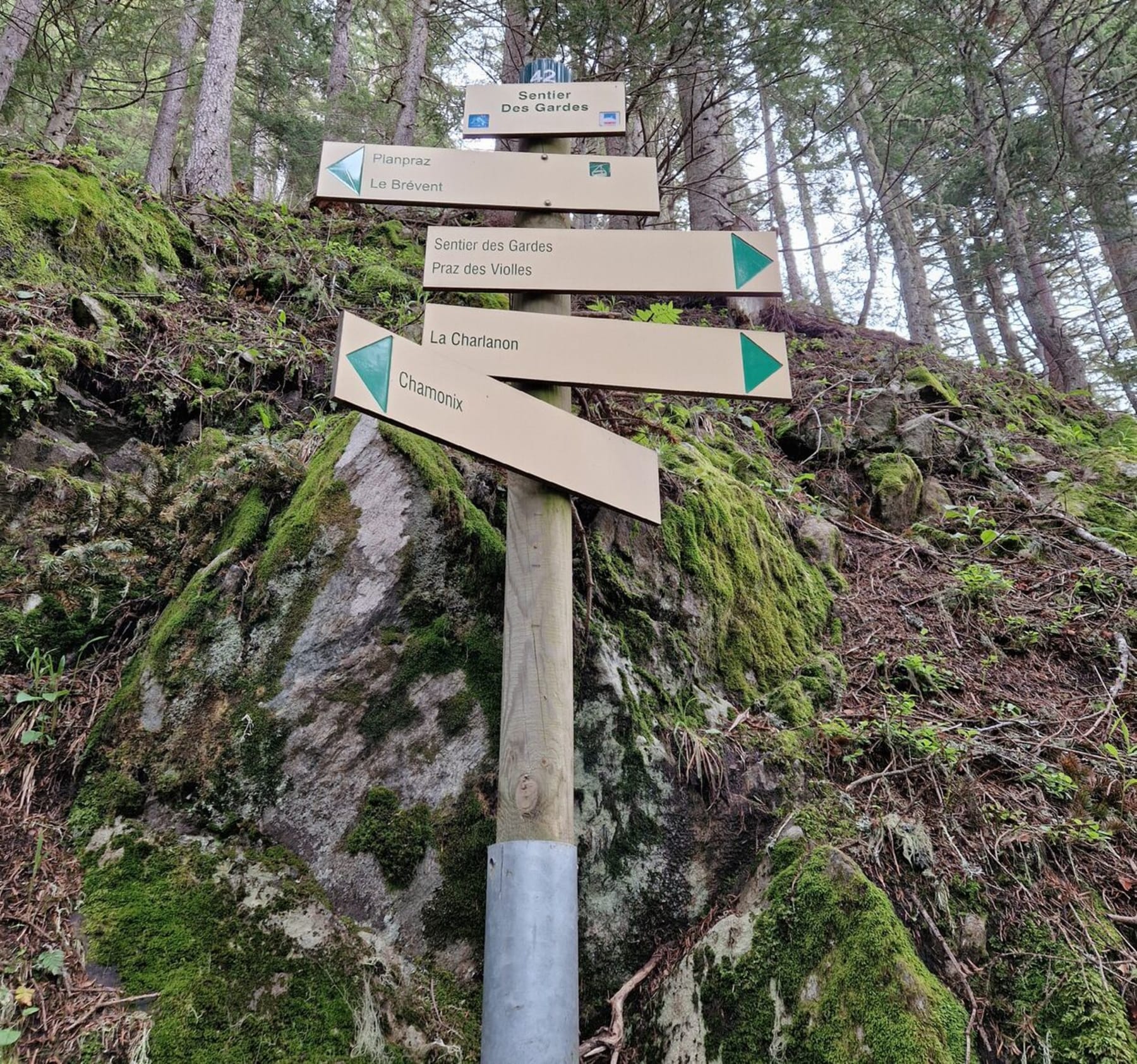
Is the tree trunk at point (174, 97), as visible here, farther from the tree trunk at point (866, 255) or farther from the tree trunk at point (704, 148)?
the tree trunk at point (866, 255)

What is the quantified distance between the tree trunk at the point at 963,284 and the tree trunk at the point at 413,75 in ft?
38.1

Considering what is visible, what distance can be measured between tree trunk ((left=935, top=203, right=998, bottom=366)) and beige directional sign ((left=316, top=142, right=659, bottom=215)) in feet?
52.0

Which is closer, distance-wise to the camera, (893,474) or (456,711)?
(456,711)

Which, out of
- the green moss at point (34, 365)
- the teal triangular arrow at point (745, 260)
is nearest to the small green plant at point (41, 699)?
the green moss at point (34, 365)

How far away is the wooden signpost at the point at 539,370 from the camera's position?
1.87m

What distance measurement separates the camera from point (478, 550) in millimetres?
2900

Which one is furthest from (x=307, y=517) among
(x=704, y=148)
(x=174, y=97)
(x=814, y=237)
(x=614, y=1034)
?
(x=814, y=237)

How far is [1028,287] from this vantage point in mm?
11086

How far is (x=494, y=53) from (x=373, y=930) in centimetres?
1410

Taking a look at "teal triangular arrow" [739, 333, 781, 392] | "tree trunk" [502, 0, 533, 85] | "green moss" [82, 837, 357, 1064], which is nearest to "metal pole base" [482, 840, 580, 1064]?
"green moss" [82, 837, 357, 1064]

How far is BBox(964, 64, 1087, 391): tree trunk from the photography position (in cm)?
1034

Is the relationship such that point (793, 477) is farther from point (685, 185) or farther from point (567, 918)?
point (567, 918)

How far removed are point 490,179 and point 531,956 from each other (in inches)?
108

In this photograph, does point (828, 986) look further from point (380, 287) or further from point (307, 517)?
point (380, 287)
